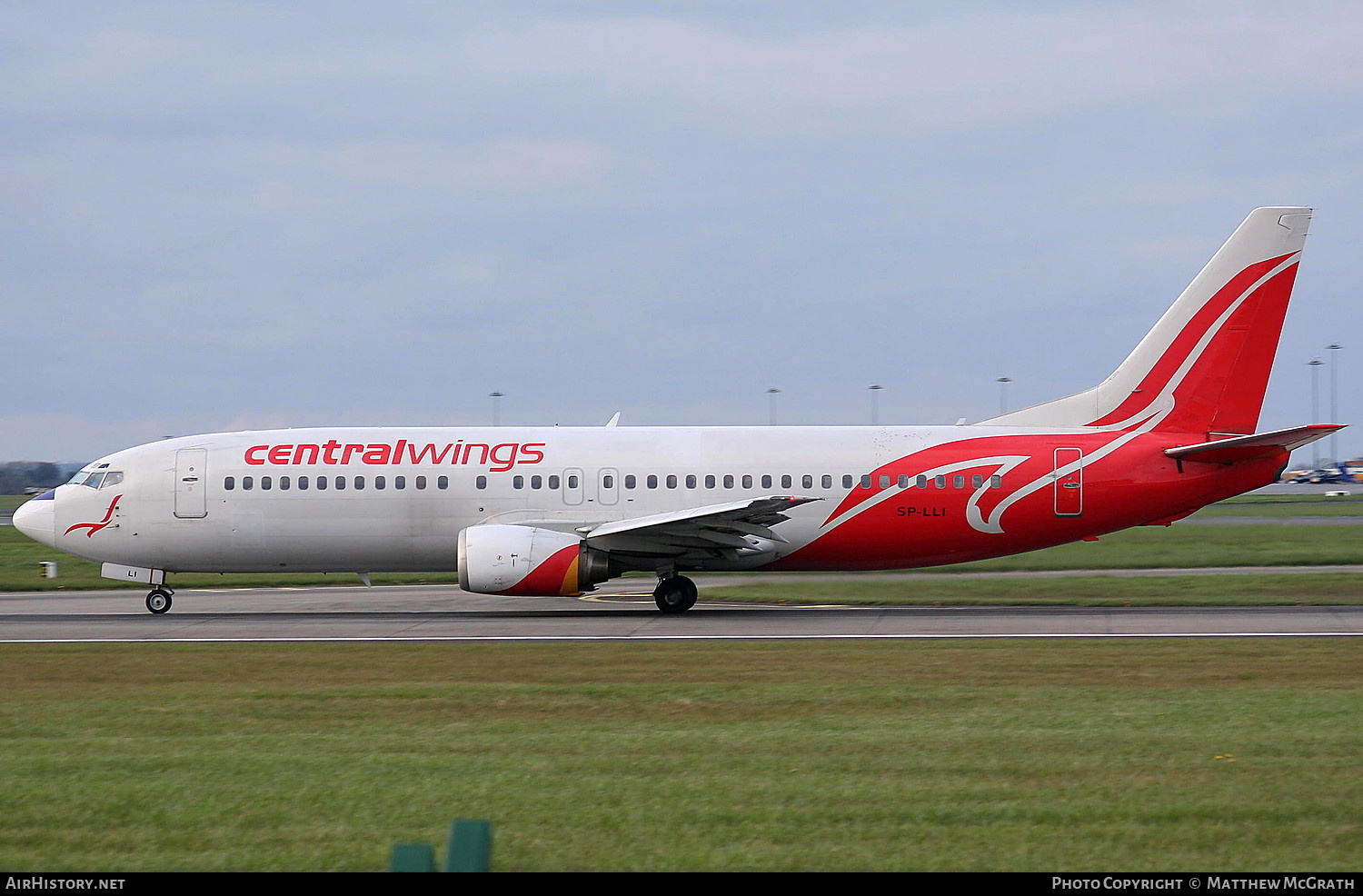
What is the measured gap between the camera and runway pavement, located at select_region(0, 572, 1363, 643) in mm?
21359

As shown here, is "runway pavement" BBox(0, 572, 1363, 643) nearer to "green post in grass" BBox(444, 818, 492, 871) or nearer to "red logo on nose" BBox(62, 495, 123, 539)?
"red logo on nose" BBox(62, 495, 123, 539)

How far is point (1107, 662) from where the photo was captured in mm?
17219

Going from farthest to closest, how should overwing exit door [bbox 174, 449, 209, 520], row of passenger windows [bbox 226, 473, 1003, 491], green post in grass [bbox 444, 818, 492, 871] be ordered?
overwing exit door [bbox 174, 449, 209, 520]
row of passenger windows [bbox 226, 473, 1003, 491]
green post in grass [bbox 444, 818, 492, 871]

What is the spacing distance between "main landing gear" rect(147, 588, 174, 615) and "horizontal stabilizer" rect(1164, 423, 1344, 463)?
20.0 m

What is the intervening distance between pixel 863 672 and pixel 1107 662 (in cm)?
333

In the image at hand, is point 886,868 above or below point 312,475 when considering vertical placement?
below

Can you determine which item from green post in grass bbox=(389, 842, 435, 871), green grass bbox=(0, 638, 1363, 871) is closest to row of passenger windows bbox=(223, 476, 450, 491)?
green grass bbox=(0, 638, 1363, 871)

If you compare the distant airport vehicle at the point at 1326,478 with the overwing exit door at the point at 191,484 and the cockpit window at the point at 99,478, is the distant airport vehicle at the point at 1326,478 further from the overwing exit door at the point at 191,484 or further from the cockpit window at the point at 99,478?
the cockpit window at the point at 99,478

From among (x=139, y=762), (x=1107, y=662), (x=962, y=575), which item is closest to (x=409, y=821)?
(x=139, y=762)

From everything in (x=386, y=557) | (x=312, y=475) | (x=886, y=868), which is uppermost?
(x=312, y=475)

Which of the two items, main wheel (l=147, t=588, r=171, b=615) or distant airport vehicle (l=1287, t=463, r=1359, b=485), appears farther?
distant airport vehicle (l=1287, t=463, r=1359, b=485)

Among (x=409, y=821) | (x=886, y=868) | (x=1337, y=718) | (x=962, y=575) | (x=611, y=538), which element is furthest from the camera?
(x=962, y=575)

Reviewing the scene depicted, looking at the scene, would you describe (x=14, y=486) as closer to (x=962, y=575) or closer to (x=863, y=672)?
(x=962, y=575)

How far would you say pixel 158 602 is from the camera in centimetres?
2625
